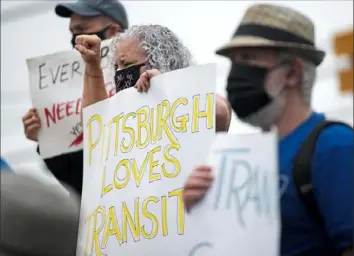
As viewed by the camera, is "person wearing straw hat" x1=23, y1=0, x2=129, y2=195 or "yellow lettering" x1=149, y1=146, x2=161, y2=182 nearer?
"yellow lettering" x1=149, y1=146, x2=161, y2=182

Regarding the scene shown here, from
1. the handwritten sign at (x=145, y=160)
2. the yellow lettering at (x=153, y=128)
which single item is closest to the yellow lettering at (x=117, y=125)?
the handwritten sign at (x=145, y=160)

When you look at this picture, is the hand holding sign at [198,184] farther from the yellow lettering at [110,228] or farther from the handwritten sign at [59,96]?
the handwritten sign at [59,96]

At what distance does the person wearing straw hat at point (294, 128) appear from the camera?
2.69 m

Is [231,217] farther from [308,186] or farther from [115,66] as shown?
[115,66]

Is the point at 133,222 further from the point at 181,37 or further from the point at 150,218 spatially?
the point at 181,37

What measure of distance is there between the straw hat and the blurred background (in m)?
0.77

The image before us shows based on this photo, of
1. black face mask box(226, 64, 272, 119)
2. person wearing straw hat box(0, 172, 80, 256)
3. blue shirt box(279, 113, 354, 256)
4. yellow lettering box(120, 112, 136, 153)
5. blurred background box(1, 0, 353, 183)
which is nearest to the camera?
person wearing straw hat box(0, 172, 80, 256)

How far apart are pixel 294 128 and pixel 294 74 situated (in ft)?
0.50

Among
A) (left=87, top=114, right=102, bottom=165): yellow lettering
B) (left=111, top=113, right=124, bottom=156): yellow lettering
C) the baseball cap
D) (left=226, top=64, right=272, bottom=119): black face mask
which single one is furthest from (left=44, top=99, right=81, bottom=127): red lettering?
(left=226, top=64, right=272, bottom=119): black face mask

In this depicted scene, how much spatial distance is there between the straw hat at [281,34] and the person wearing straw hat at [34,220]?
1.22 m

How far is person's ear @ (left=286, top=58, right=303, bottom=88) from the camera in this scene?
2.91 meters

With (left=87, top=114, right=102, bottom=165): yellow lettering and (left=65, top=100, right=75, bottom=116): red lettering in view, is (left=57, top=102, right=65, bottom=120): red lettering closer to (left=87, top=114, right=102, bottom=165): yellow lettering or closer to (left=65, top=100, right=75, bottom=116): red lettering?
(left=65, top=100, right=75, bottom=116): red lettering

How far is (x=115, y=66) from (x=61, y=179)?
51 centimetres

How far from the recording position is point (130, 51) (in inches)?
130
